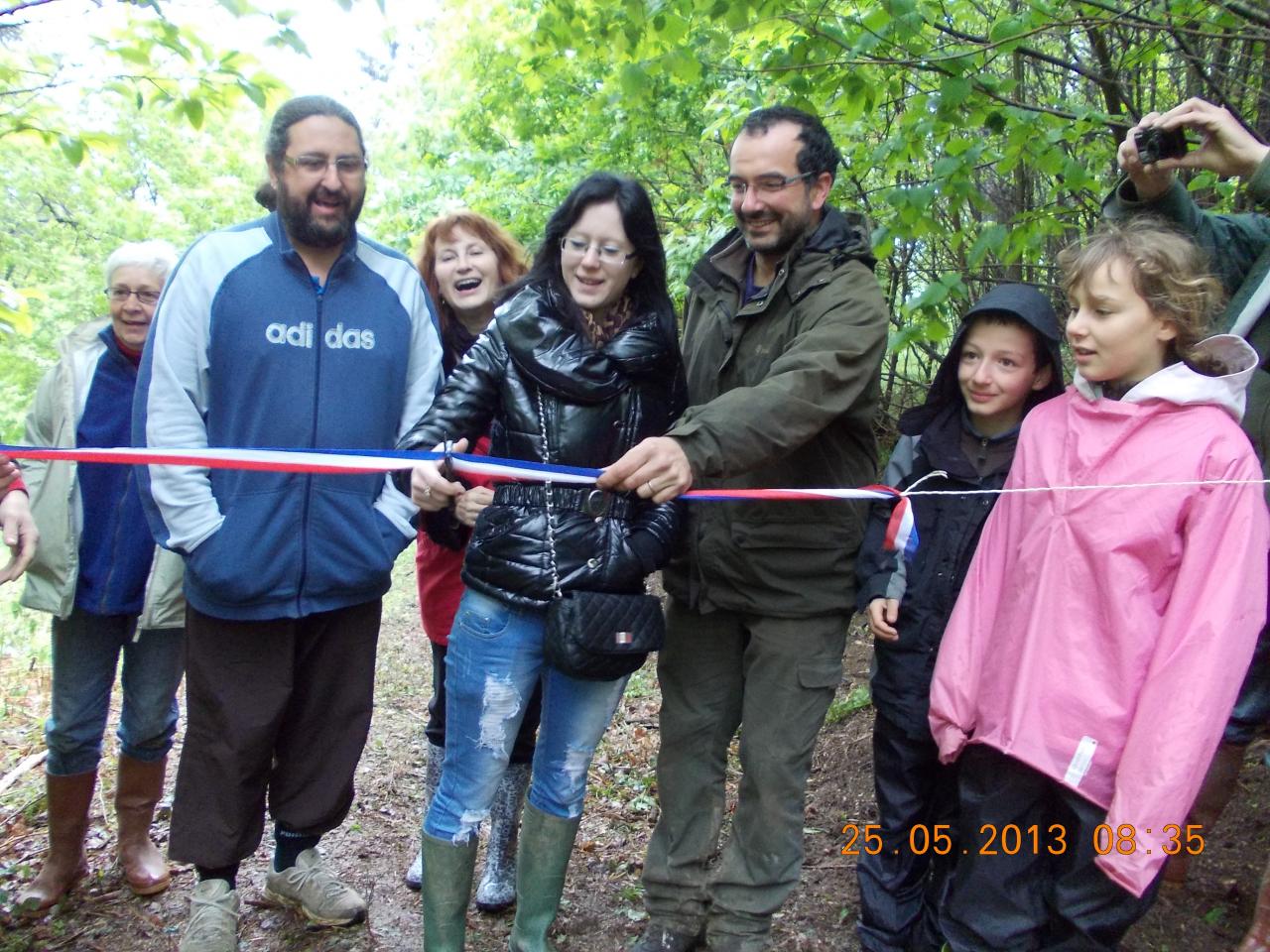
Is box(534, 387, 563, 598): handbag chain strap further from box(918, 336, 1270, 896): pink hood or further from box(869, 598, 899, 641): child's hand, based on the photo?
box(918, 336, 1270, 896): pink hood

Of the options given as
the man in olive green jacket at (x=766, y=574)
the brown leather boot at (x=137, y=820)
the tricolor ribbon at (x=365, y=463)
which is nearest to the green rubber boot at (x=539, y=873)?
the man in olive green jacket at (x=766, y=574)

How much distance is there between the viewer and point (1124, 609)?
2.41m

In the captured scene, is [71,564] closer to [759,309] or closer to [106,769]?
→ [106,769]

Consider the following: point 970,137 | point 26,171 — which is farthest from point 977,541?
point 26,171

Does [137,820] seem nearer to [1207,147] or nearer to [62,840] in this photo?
[62,840]

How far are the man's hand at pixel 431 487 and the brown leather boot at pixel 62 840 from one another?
1.78 metres

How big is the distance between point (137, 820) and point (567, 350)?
2.40 meters

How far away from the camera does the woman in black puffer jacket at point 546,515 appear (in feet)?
8.86

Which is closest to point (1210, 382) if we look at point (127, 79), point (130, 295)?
point (130, 295)

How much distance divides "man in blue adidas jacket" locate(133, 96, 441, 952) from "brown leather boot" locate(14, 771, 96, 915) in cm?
69

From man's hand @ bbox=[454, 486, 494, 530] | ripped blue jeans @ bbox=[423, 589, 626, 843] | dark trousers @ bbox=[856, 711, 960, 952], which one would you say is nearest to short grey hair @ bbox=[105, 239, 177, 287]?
man's hand @ bbox=[454, 486, 494, 530]

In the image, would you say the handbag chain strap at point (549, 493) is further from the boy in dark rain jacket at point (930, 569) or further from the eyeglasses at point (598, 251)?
the boy in dark rain jacket at point (930, 569)

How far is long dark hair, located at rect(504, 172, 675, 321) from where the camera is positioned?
2.86 m

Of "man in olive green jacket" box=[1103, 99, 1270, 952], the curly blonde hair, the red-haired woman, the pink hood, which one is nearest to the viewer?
the pink hood
